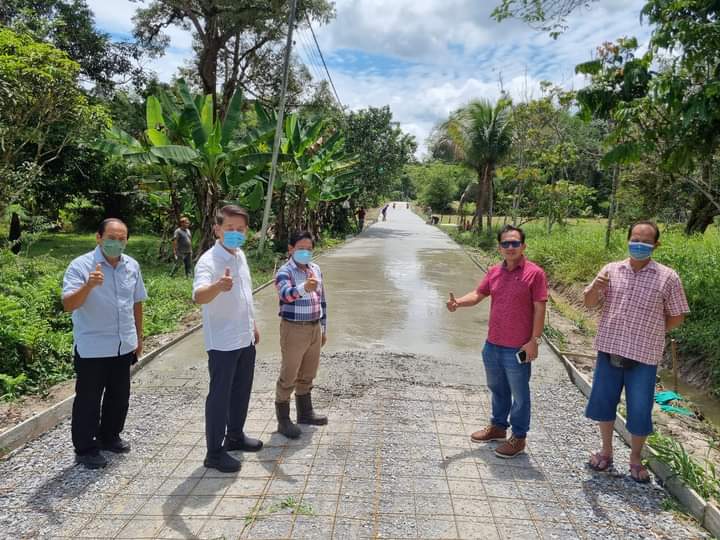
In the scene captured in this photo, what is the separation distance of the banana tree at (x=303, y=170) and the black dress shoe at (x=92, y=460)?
9002 mm

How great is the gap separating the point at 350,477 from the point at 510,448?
1.28 meters

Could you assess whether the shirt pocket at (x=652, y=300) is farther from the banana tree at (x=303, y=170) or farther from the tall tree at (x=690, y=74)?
the banana tree at (x=303, y=170)

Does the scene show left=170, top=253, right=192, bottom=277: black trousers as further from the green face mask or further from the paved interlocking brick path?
the green face mask

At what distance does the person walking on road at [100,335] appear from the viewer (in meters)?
3.65

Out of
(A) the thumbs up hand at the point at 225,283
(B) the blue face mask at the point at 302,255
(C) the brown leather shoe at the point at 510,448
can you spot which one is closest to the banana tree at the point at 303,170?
(B) the blue face mask at the point at 302,255

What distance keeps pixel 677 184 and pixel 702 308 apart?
865 centimetres

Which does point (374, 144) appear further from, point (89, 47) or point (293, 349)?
point (293, 349)

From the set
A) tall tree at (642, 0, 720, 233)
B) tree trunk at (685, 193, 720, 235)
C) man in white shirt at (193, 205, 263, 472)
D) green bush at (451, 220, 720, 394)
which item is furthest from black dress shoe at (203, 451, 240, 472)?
tree trunk at (685, 193, 720, 235)

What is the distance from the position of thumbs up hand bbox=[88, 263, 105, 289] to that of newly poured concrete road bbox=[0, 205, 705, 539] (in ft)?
4.36

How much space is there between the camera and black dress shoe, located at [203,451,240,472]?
3707 millimetres

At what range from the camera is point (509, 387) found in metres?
4.21

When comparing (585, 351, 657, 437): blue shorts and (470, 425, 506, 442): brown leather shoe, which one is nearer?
(585, 351, 657, 437): blue shorts

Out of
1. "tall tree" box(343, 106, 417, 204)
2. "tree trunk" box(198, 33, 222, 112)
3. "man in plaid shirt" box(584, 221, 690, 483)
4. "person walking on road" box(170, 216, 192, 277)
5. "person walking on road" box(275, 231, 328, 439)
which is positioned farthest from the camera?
"tall tree" box(343, 106, 417, 204)

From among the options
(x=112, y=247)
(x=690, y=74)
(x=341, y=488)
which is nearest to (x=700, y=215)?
(x=690, y=74)
